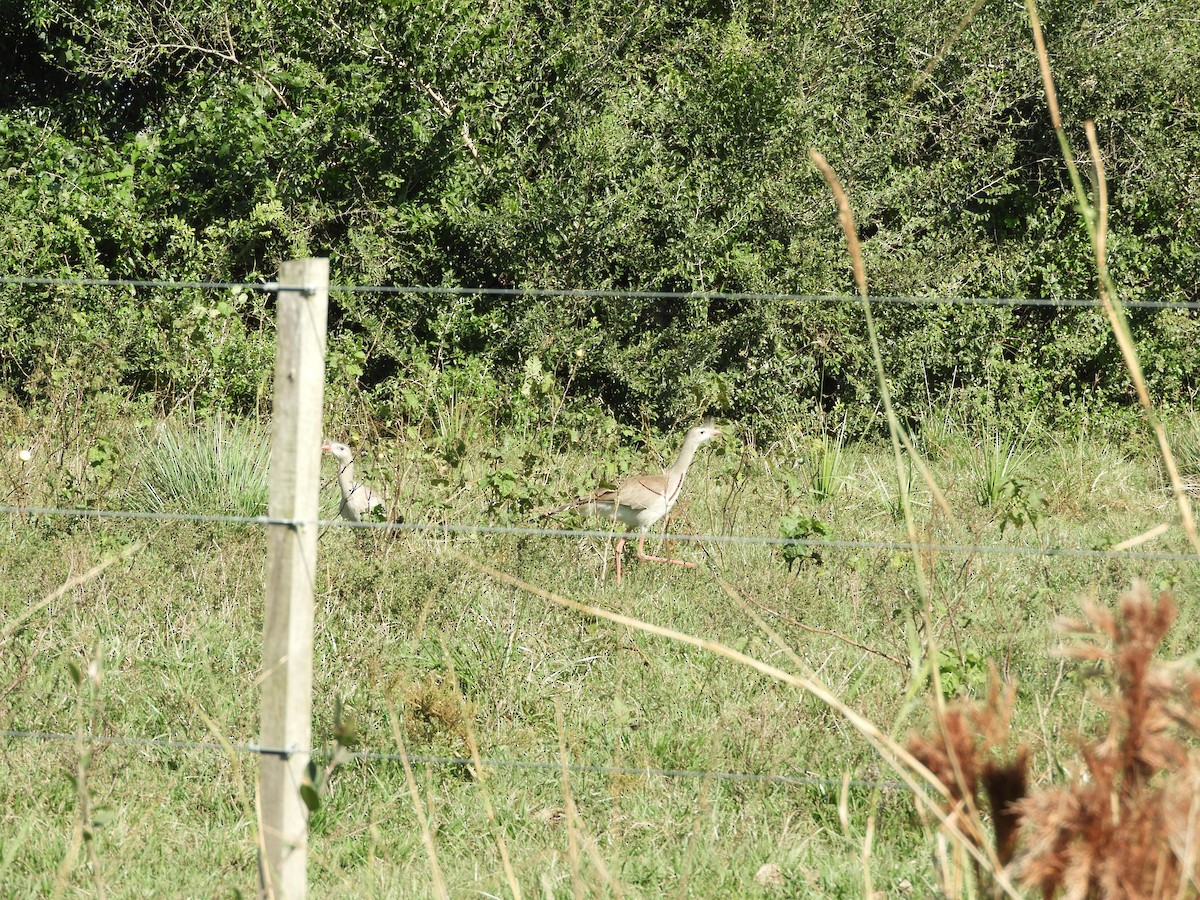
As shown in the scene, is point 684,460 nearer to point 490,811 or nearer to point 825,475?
point 825,475

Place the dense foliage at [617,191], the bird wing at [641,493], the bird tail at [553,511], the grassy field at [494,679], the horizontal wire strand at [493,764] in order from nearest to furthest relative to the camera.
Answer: the grassy field at [494,679] → the horizontal wire strand at [493,764] → the bird tail at [553,511] → the bird wing at [641,493] → the dense foliage at [617,191]

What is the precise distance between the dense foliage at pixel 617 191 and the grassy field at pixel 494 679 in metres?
4.11

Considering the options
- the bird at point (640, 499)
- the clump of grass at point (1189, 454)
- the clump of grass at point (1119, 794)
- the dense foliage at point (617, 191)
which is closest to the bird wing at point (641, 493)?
the bird at point (640, 499)

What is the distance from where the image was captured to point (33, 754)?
391cm

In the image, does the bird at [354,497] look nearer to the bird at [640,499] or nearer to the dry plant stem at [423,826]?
the bird at [640,499]

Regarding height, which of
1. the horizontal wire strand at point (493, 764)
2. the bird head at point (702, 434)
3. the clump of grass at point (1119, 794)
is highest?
the bird head at point (702, 434)

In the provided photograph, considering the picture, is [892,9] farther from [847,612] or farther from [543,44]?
[847,612]

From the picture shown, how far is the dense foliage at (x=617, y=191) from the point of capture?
1089 centimetres

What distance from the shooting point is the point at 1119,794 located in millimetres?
1630

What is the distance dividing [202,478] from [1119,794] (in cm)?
595

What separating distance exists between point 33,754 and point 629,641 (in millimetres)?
2226

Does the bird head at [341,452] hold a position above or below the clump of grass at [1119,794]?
above

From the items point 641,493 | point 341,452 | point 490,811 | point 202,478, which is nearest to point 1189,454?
point 641,493

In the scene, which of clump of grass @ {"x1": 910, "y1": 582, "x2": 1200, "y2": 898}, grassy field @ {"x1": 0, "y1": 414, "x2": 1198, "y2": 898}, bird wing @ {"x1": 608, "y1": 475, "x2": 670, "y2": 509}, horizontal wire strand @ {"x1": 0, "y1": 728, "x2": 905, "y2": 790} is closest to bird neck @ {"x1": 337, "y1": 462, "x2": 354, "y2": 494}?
grassy field @ {"x1": 0, "y1": 414, "x2": 1198, "y2": 898}
